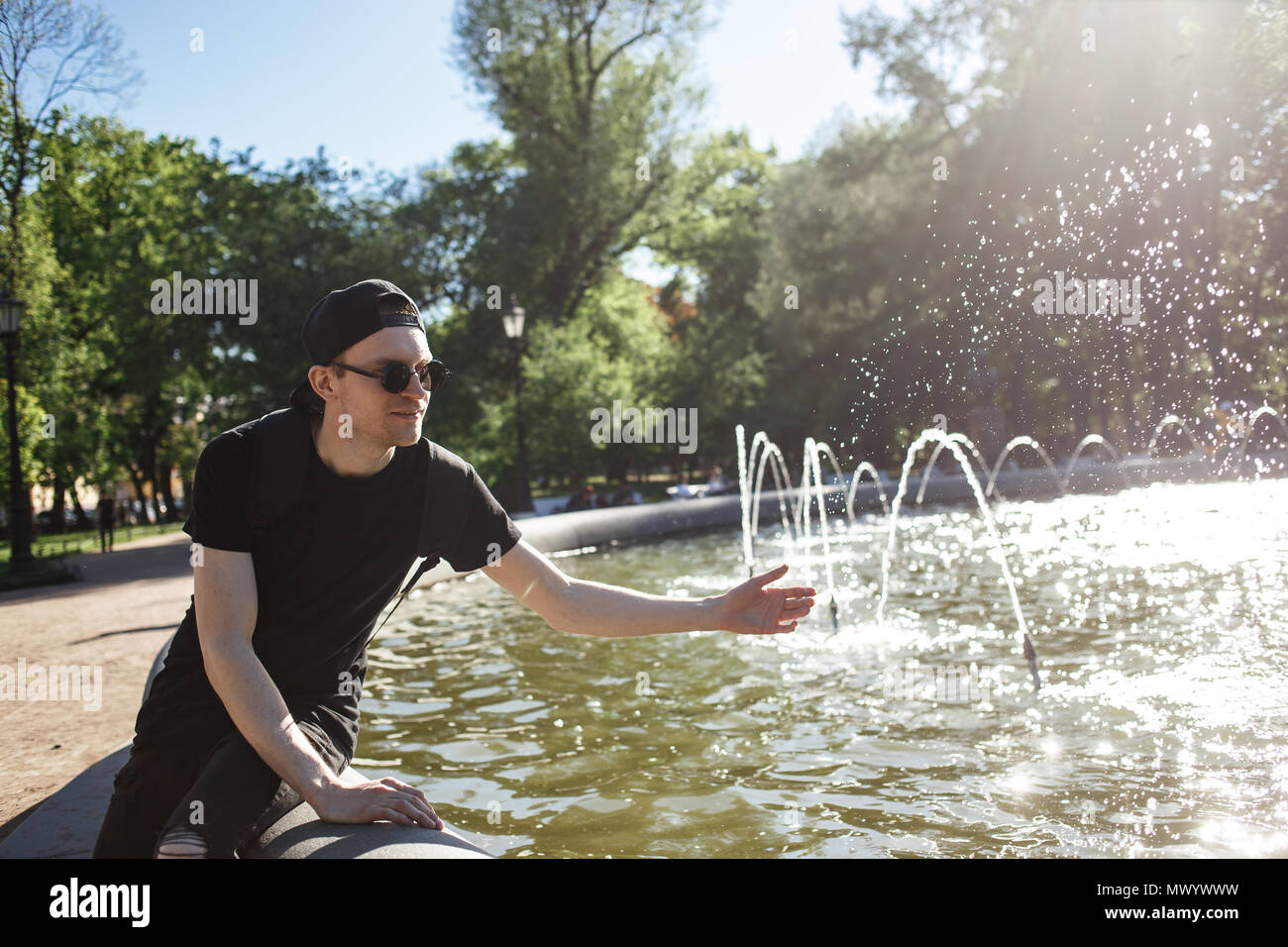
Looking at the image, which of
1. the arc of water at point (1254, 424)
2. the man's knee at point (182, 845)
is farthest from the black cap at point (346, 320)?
the arc of water at point (1254, 424)

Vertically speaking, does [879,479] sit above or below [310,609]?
below

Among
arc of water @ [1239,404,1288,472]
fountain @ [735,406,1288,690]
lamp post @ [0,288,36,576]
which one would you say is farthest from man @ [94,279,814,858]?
arc of water @ [1239,404,1288,472]

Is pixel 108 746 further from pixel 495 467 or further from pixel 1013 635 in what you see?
pixel 495 467

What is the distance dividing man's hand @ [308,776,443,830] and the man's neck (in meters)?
0.84

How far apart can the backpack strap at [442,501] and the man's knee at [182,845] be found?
2.43 feet

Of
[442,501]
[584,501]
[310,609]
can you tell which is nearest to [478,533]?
[442,501]

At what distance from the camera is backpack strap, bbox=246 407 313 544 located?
2.53 m

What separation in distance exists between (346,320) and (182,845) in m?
1.34

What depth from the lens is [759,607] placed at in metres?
2.95

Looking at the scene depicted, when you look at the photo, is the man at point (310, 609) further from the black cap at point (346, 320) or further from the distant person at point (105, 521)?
the distant person at point (105, 521)

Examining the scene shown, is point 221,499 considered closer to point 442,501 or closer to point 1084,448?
point 442,501

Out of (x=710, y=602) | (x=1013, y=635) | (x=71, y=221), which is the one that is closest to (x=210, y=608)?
(x=710, y=602)

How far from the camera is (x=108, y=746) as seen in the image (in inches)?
201

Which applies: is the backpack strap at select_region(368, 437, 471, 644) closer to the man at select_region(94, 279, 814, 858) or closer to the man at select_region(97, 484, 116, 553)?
the man at select_region(94, 279, 814, 858)
